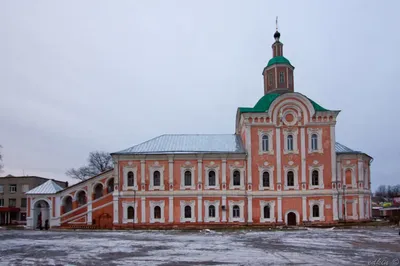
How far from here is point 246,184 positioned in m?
40.7

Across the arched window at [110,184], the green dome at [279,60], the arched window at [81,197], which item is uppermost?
the green dome at [279,60]

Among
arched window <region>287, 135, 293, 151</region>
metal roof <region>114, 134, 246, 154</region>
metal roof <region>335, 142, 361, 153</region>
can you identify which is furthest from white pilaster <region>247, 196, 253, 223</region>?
metal roof <region>335, 142, 361, 153</region>

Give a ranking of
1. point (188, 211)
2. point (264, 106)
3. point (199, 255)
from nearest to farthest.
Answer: point (199, 255) < point (188, 211) < point (264, 106)

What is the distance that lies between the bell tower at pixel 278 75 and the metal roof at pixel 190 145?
6157 mm

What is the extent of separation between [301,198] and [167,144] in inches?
517

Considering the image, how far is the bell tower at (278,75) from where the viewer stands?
45.1 metres

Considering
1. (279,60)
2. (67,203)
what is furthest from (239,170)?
(67,203)

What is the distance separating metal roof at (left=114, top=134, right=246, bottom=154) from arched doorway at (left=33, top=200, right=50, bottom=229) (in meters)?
9.29

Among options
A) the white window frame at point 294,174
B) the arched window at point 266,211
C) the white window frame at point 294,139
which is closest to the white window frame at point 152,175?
the arched window at point 266,211

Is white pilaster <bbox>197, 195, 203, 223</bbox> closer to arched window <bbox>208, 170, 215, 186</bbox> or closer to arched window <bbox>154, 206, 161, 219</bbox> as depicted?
arched window <bbox>208, 170, 215, 186</bbox>

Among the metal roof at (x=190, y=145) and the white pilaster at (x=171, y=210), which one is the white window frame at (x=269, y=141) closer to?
the metal roof at (x=190, y=145)

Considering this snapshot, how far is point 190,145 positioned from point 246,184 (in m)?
6.45

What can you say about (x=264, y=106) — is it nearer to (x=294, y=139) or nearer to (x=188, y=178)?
(x=294, y=139)

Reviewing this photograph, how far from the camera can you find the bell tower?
148ft
